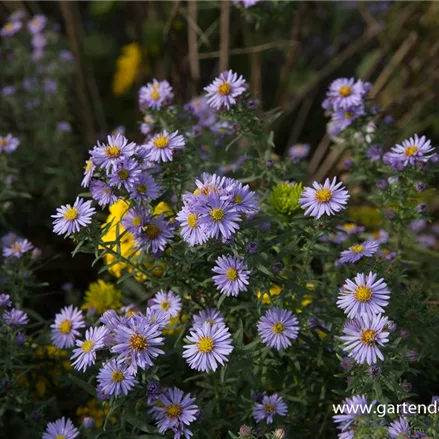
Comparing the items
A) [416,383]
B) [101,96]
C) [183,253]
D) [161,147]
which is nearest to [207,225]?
[183,253]

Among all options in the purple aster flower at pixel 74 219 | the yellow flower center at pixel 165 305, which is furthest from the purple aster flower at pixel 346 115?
the purple aster flower at pixel 74 219

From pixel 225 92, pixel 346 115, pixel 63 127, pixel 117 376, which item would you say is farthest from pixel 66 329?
pixel 63 127

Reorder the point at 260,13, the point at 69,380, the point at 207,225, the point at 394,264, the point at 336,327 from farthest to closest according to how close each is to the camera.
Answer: the point at 260,13, the point at 394,264, the point at 69,380, the point at 336,327, the point at 207,225

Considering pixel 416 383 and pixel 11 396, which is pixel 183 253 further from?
pixel 416 383

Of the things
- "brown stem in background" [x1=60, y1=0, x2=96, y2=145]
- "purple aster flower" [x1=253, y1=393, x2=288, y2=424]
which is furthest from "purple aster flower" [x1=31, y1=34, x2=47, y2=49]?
"purple aster flower" [x1=253, y1=393, x2=288, y2=424]

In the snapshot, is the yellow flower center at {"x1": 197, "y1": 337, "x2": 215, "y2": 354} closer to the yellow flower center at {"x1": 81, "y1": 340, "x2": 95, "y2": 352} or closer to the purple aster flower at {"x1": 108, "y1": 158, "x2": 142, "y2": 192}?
the yellow flower center at {"x1": 81, "y1": 340, "x2": 95, "y2": 352}

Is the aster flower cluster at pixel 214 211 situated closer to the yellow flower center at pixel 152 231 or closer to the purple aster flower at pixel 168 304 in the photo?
the yellow flower center at pixel 152 231

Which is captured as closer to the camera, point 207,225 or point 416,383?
point 207,225
